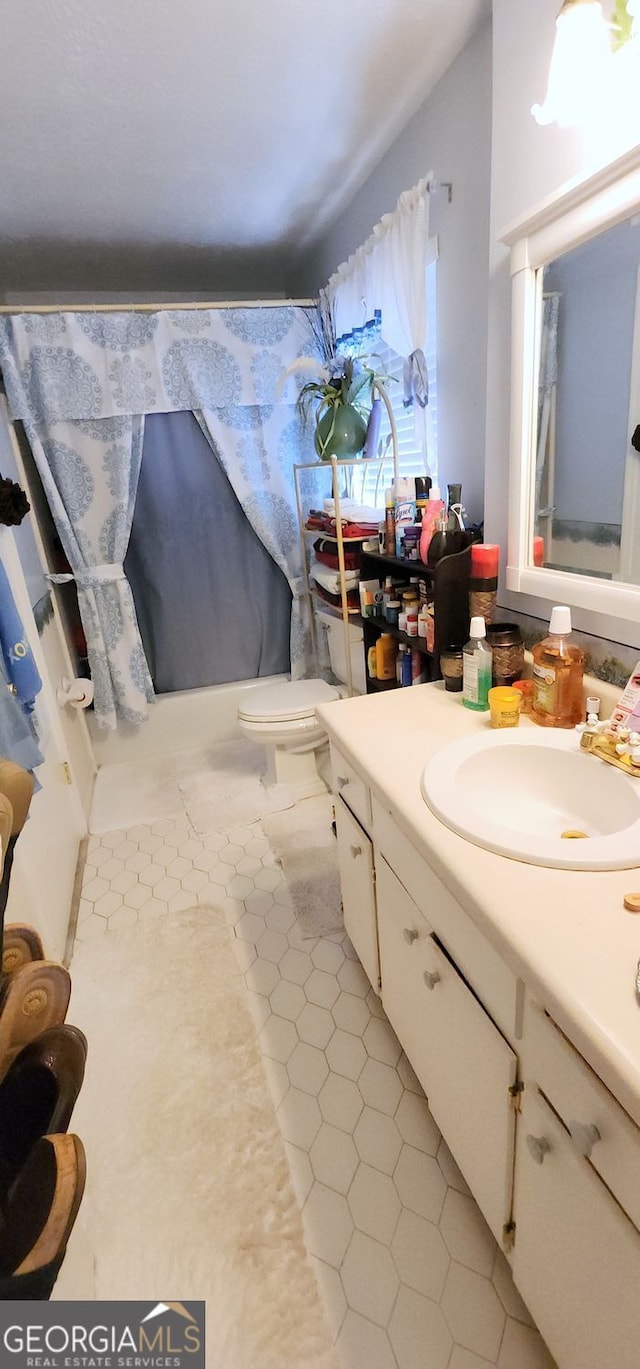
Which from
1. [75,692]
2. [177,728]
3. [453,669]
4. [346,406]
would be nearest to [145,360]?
[346,406]

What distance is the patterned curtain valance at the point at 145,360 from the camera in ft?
7.42

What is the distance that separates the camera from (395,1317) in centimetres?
97

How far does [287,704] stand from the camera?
233 cm

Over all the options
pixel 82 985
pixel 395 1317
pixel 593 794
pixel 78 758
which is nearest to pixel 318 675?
pixel 78 758

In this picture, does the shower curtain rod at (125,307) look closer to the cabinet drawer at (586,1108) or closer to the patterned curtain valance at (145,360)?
the patterned curtain valance at (145,360)

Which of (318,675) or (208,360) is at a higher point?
(208,360)

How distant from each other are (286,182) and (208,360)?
0.69m

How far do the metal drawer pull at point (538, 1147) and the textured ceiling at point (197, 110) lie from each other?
203 centimetres

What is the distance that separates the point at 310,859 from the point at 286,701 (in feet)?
2.05

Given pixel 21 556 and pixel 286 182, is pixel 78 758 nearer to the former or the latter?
pixel 21 556

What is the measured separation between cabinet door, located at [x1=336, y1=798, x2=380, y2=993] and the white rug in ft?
1.16

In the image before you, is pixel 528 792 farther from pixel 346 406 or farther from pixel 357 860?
pixel 346 406

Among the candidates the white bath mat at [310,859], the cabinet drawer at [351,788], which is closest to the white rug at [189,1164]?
the white bath mat at [310,859]

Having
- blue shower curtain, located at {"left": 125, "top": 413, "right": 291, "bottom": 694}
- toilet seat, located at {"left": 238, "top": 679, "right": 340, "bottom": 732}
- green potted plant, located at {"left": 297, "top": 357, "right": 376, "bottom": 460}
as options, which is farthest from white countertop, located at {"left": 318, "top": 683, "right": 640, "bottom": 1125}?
blue shower curtain, located at {"left": 125, "top": 413, "right": 291, "bottom": 694}
